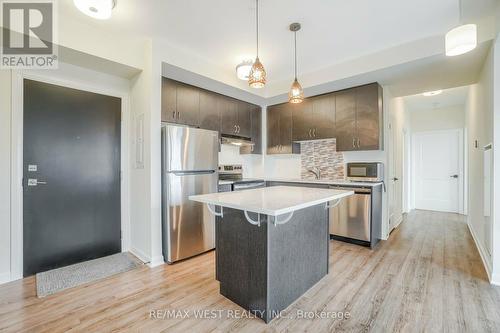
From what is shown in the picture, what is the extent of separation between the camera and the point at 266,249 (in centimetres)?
174

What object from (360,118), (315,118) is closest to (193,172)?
(315,118)

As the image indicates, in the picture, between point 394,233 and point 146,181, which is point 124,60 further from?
point 394,233

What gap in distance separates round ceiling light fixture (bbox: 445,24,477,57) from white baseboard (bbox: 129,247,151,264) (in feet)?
12.0

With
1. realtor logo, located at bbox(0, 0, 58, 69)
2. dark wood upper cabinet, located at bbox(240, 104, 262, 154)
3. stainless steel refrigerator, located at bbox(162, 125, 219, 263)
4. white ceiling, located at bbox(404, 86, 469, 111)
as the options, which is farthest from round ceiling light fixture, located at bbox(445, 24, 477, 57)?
realtor logo, located at bbox(0, 0, 58, 69)

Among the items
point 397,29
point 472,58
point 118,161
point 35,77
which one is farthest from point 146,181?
point 472,58

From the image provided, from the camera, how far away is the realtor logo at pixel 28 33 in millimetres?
2154

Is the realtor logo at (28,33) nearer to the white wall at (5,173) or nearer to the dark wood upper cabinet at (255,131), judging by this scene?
the white wall at (5,173)

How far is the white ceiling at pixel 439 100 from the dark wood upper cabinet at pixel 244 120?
3454mm

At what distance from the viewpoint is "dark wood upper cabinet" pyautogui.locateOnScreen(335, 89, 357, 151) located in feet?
12.2

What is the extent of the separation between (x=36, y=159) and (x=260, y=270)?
2716 mm

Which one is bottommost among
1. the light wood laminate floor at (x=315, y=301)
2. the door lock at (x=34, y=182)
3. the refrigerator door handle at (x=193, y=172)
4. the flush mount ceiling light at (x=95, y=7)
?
the light wood laminate floor at (x=315, y=301)

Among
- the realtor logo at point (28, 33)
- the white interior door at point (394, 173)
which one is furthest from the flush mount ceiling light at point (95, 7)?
the white interior door at point (394, 173)

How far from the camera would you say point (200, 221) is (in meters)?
3.13

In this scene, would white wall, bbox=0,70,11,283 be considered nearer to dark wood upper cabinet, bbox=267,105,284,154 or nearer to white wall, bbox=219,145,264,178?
white wall, bbox=219,145,264,178
